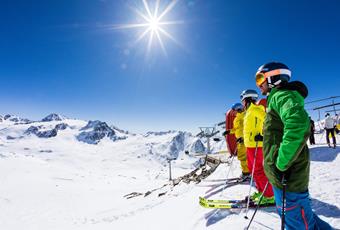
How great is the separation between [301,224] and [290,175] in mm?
584

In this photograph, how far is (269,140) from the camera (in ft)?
9.53

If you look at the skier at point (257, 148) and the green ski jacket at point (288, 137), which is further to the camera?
the skier at point (257, 148)

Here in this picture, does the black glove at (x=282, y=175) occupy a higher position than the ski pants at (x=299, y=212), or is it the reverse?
the black glove at (x=282, y=175)

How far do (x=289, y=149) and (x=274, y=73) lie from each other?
3.83 ft

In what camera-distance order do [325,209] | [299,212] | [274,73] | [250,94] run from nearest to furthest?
[299,212], [274,73], [325,209], [250,94]

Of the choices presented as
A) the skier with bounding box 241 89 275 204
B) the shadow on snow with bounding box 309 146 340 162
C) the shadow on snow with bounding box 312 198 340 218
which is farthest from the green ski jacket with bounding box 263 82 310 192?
the shadow on snow with bounding box 309 146 340 162

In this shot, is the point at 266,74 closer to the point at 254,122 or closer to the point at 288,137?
the point at 288,137

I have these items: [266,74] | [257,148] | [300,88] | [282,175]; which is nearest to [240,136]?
[257,148]

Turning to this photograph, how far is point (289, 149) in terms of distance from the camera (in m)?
2.43

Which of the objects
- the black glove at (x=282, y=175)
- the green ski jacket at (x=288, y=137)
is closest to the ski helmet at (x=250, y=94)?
the green ski jacket at (x=288, y=137)

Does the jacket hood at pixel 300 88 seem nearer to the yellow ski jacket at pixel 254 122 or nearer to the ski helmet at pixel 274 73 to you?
the ski helmet at pixel 274 73

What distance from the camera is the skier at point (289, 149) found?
2424 millimetres

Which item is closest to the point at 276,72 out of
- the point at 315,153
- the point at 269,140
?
the point at 269,140

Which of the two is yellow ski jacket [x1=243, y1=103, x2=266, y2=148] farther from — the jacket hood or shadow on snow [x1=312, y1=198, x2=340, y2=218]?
the jacket hood
